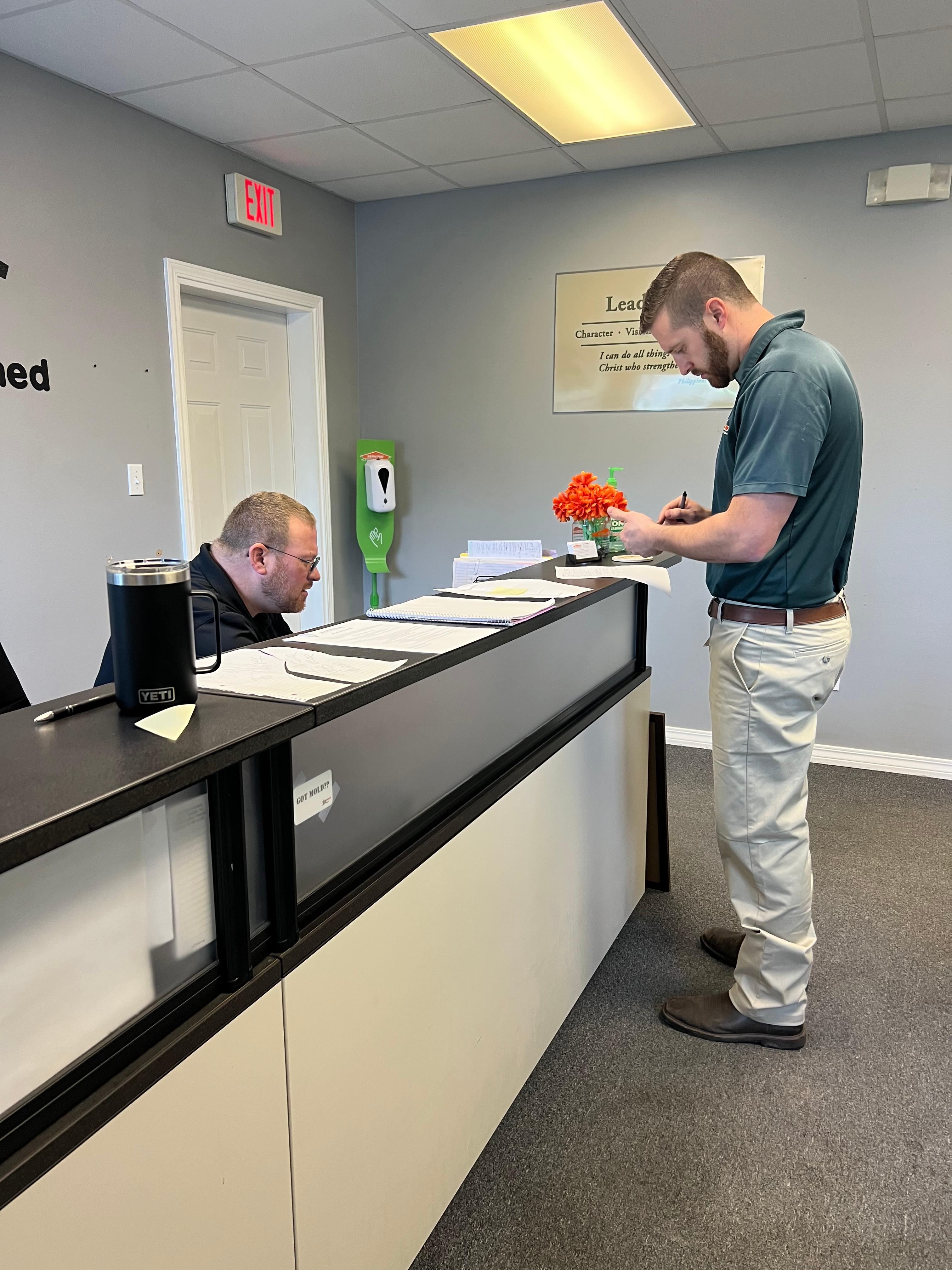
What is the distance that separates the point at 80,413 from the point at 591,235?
7.77 ft

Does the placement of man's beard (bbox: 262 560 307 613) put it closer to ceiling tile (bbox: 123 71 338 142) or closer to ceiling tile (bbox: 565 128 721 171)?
ceiling tile (bbox: 123 71 338 142)

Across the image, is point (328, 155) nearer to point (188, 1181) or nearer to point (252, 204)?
point (252, 204)

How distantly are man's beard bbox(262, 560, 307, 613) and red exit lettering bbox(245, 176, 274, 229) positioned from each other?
237 centimetres

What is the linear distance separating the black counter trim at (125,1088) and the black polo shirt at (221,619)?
2.40 feet

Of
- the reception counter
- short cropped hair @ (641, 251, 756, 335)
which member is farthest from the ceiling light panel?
the reception counter

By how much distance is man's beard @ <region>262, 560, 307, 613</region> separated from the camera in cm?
209

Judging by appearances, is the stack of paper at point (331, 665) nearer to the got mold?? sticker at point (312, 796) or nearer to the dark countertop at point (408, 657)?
the dark countertop at point (408, 657)

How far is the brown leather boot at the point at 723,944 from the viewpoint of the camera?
2375 millimetres

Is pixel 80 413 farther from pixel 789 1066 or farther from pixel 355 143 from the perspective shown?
pixel 789 1066

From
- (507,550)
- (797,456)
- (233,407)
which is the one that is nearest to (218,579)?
(507,550)

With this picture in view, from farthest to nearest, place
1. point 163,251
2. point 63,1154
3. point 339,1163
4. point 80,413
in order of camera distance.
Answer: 1. point 163,251
2. point 80,413
3. point 339,1163
4. point 63,1154

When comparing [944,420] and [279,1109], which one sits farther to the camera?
[944,420]

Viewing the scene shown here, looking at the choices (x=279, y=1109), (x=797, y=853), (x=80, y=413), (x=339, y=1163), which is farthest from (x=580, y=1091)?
(x=80, y=413)

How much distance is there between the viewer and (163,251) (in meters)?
3.43
